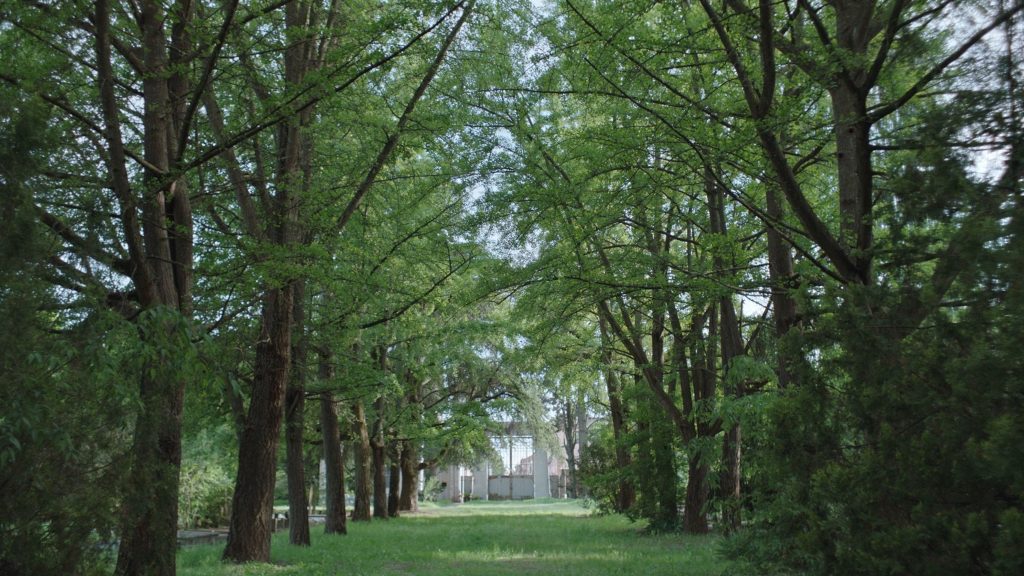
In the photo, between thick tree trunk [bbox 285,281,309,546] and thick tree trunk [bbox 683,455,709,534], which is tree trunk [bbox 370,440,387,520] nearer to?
thick tree trunk [bbox 285,281,309,546]

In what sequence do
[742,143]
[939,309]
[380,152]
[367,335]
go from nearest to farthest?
[939,309] → [742,143] → [380,152] → [367,335]

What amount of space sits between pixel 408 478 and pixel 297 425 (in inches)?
837

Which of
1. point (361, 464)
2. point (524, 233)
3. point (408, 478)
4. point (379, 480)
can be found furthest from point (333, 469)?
point (408, 478)

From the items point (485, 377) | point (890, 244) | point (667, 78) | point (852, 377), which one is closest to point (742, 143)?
point (667, 78)

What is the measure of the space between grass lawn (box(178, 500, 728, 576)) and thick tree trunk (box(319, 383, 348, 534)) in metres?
0.51

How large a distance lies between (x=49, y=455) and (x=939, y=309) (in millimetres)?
4782

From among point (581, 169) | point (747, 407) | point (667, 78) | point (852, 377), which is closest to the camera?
point (852, 377)

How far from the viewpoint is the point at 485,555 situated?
42.5 ft

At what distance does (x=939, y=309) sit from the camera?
12.7 ft

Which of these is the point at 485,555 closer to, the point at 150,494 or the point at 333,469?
the point at 333,469

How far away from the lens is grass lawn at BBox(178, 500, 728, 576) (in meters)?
10.3

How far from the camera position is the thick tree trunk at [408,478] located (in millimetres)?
32719

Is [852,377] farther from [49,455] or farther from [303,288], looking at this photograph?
[303,288]

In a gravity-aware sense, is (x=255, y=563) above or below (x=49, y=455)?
below
